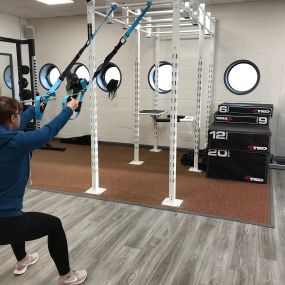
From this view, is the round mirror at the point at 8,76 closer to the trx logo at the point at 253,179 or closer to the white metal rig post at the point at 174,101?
the white metal rig post at the point at 174,101

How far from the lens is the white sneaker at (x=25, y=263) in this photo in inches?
92.0

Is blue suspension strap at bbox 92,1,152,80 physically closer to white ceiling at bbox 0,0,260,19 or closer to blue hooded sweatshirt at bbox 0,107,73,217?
blue hooded sweatshirt at bbox 0,107,73,217

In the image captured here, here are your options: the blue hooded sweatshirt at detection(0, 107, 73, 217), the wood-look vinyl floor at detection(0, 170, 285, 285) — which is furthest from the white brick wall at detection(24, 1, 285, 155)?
the blue hooded sweatshirt at detection(0, 107, 73, 217)

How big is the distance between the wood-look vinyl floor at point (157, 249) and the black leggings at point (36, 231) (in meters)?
0.43

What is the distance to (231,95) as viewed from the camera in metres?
5.62

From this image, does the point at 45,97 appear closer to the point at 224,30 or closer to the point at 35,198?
the point at 35,198

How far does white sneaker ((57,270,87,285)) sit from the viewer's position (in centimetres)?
211

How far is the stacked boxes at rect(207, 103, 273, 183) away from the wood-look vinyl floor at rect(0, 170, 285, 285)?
33.0 inches

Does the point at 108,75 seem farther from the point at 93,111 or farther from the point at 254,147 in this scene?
the point at 254,147

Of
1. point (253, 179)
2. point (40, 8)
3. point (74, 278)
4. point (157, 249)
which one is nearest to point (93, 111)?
point (157, 249)

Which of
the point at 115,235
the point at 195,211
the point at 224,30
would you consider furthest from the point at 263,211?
the point at 224,30

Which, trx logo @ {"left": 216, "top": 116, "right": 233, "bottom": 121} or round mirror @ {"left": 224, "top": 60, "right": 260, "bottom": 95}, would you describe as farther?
round mirror @ {"left": 224, "top": 60, "right": 260, "bottom": 95}

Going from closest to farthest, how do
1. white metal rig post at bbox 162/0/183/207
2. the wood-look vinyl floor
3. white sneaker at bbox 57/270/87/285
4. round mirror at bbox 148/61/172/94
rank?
white sneaker at bbox 57/270/87/285
the wood-look vinyl floor
white metal rig post at bbox 162/0/183/207
round mirror at bbox 148/61/172/94

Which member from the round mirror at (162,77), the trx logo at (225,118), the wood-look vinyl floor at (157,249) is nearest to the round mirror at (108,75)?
the round mirror at (162,77)
